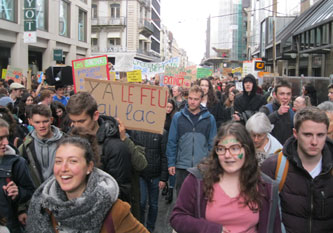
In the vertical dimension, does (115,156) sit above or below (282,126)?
below

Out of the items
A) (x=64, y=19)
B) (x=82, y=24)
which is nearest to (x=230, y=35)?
(x=82, y=24)

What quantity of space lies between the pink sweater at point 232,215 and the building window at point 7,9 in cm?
1846

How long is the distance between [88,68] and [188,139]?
2.22 meters

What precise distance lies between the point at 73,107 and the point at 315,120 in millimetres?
1883

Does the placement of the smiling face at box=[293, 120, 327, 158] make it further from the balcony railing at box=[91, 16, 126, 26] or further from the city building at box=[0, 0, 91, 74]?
the balcony railing at box=[91, 16, 126, 26]

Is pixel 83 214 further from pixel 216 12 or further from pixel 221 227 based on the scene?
pixel 216 12

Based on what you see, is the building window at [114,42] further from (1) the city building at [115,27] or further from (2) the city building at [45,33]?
(2) the city building at [45,33]

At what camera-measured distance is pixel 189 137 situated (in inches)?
180

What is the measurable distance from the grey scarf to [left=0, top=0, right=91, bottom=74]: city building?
58.1ft

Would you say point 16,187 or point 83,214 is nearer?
point 83,214

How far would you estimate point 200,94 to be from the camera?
→ 471 cm

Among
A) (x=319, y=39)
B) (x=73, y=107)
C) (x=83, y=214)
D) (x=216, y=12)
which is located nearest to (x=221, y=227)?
(x=83, y=214)

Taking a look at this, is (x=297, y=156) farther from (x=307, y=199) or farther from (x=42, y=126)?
(x=42, y=126)

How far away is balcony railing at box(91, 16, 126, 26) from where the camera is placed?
45844mm
